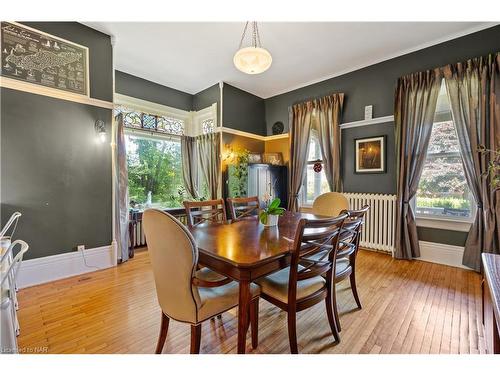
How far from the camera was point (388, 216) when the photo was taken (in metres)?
3.43

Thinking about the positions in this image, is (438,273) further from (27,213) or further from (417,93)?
(27,213)

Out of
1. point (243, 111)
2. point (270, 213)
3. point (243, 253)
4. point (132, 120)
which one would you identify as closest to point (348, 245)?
point (270, 213)

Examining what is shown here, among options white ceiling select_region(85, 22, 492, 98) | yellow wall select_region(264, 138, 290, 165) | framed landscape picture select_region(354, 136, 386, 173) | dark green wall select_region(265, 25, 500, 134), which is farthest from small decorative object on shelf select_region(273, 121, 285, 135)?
framed landscape picture select_region(354, 136, 386, 173)

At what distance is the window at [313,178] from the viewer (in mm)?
4344

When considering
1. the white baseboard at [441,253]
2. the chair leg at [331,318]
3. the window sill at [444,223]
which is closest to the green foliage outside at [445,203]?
the window sill at [444,223]

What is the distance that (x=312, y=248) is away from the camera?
4.65 ft

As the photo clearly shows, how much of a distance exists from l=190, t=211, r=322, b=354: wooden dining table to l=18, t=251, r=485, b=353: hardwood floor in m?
0.63

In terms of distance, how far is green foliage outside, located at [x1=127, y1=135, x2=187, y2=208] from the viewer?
13.4 feet

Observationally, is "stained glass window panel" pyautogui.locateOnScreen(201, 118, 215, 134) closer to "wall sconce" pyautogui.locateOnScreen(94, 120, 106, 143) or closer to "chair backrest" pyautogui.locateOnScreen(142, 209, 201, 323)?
"wall sconce" pyautogui.locateOnScreen(94, 120, 106, 143)

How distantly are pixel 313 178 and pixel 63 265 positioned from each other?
4.09 m

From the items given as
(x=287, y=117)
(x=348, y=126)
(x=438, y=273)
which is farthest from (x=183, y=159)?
(x=438, y=273)

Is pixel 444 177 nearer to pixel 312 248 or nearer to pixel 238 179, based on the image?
pixel 312 248

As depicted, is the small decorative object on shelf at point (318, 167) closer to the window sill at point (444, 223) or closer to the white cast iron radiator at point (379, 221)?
the white cast iron radiator at point (379, 221)
